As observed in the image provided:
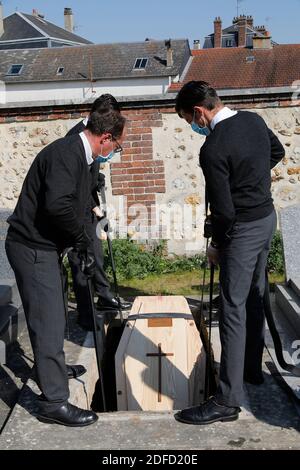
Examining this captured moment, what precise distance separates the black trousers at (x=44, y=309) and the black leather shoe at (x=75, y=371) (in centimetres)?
62

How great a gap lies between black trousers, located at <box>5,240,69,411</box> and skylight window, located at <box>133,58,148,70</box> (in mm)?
40973

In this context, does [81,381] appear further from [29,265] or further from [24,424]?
[29,265]

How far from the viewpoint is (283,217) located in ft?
20.0

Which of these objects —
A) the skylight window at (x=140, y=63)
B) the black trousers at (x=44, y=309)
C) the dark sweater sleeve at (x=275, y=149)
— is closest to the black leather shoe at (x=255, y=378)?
the black trousers at (x=44, y=309)

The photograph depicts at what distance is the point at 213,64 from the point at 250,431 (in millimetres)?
41099

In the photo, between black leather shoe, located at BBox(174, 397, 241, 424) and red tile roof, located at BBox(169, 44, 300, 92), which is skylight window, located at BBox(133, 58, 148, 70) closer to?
red tile roof, located at BBox(169, 44, 300, 92)

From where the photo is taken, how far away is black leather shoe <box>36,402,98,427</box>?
3754 mm

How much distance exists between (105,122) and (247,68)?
126ft

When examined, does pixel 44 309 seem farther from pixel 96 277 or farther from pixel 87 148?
pixel 96 277

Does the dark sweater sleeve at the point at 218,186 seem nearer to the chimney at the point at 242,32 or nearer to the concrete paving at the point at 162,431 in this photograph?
the concrete paving at the point at 162,431

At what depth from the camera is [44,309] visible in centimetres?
373

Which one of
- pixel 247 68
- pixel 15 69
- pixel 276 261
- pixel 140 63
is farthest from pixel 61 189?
pixel 15 69
